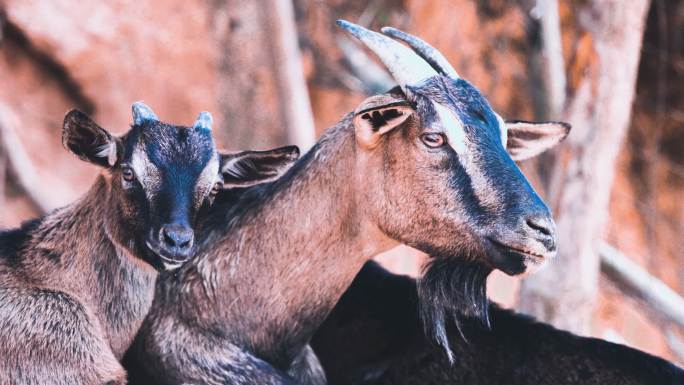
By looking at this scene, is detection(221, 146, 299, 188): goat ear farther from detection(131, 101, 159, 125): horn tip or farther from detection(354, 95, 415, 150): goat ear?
detection(354, 95, 415, 150): goat ear

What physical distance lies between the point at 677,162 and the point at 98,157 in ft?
34.5

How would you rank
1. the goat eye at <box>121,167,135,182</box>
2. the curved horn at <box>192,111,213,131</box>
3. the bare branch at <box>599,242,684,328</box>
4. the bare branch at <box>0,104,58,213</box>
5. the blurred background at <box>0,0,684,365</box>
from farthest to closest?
the bare branch at <box>0,104,58,213</box>
the blurred background at <box>0,0,684,365</box>
the bare branch at <box>599,242,684,328</box>
the curved horn at <box>192,111,213,131</box>
the goat eye at <box>121,167,135,182</box>

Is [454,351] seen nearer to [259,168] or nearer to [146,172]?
[259,168]

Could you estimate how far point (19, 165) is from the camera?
12.1 m

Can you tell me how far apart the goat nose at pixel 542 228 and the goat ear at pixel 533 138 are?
106cm

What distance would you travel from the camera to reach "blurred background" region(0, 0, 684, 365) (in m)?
11.5

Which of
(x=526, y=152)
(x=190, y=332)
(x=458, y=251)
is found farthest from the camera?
(x=526, y=152)

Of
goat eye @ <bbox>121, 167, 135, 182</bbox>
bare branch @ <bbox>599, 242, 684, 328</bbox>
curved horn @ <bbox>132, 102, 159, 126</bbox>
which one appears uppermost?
curved horn @ <bbox>132, 102, 159, 126</bbox>

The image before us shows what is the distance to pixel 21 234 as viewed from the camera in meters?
5.32

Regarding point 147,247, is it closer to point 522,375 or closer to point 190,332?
point 190,332

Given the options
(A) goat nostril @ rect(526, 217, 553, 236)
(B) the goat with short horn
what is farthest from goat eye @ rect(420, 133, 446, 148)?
(B) the goat with short horn

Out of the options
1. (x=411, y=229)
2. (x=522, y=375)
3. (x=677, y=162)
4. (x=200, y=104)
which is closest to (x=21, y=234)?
(x=411, y=229)

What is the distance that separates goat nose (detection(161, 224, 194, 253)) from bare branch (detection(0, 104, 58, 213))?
309 inches

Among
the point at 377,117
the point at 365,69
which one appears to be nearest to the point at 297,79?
the point at 365,69
